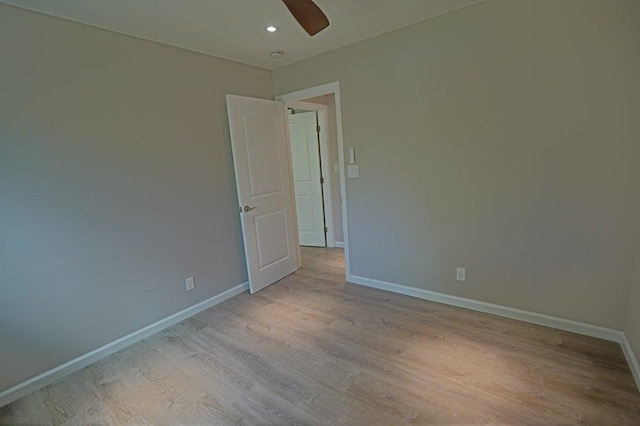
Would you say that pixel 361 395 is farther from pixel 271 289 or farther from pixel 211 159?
pixel 211 159

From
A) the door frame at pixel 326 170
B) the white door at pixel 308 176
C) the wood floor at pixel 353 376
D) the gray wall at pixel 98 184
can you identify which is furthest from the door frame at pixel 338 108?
the white door at pixel 308 176

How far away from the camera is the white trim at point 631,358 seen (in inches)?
69.3

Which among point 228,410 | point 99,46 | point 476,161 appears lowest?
point 228,410

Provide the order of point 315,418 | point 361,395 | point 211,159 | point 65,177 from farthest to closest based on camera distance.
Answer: point 211,159
point 65,177
point 361,395
point 315,418

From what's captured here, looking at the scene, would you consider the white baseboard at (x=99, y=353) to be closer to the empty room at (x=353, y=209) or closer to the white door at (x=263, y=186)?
the empty room at (x=353, y=209)

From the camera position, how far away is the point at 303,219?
500 cm

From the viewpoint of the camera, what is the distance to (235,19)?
2219 millimetres

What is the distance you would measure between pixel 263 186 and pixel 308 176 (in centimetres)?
149

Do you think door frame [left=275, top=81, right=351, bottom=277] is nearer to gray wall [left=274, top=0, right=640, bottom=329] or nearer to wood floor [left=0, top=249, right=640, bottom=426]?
gray wall [left=274, top=0, right=640, bottom=329]

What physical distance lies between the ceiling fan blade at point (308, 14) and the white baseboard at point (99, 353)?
2.57m

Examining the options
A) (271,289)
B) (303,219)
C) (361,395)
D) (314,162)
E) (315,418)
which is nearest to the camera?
(315,418)

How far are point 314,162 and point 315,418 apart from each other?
3515 millimetres

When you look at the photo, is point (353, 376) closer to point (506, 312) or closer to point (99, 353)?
point (506, 312)

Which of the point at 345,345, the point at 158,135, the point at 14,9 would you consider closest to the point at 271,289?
the point at 345,345
